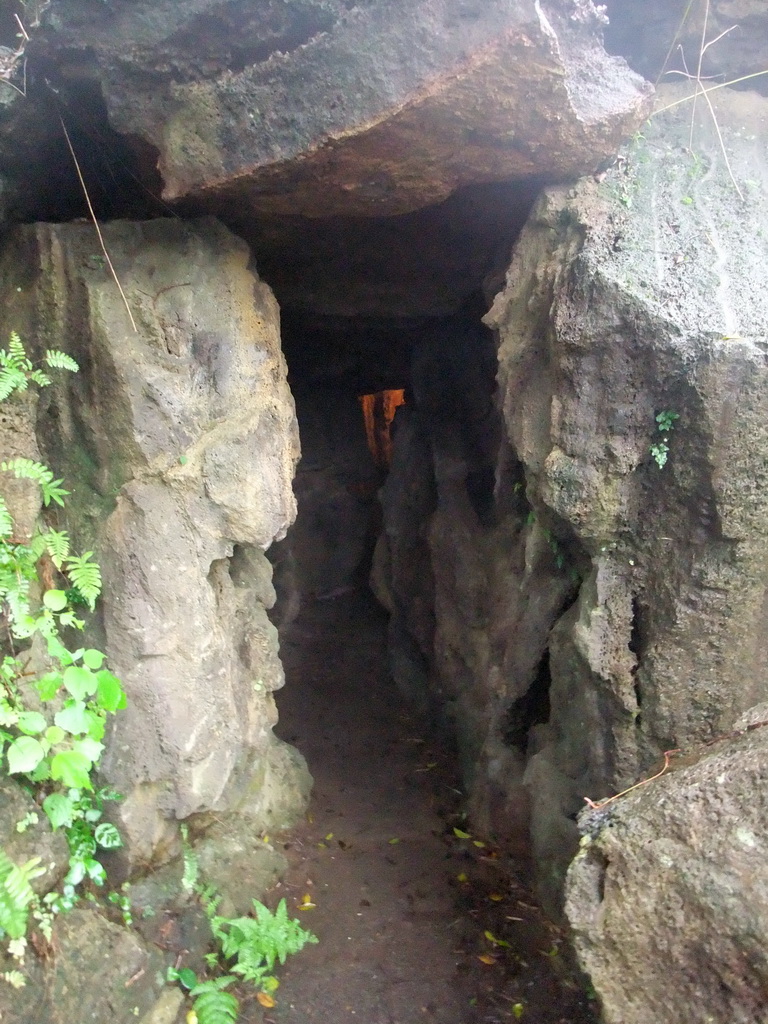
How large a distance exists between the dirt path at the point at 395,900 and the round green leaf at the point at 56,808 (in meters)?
1.62

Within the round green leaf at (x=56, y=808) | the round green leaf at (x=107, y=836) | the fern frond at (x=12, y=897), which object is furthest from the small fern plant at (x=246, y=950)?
the fern frond at (x=12, y=897)

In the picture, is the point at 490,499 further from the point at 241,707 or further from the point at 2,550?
the point at 2,550

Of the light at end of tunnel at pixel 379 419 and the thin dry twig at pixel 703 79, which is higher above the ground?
the thin dry twig at pixel 703 79

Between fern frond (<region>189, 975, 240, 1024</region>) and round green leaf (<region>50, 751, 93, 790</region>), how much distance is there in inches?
59.5

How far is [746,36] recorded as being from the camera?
13.4ft

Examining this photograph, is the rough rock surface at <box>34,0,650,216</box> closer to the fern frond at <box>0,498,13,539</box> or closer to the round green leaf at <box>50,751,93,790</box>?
the fern frond at <box>0,498,13,539</box>

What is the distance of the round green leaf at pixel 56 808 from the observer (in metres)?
3.15

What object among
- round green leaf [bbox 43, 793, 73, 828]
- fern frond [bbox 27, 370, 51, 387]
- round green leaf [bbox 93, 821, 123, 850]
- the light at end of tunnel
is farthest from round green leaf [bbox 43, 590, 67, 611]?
the light at end of tunnel

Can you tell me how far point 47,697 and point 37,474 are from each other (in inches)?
38.5

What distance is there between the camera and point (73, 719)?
281cm

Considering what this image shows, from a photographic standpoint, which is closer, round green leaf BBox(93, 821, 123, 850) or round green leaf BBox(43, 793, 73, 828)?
round green leaf BBox(43, 793, 73, 828)

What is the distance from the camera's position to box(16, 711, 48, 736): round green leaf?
283 cm

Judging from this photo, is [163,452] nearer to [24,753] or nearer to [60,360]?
[60,360]

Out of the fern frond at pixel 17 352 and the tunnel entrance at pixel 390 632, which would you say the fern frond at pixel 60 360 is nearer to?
the fern frond at pixel 17 352
